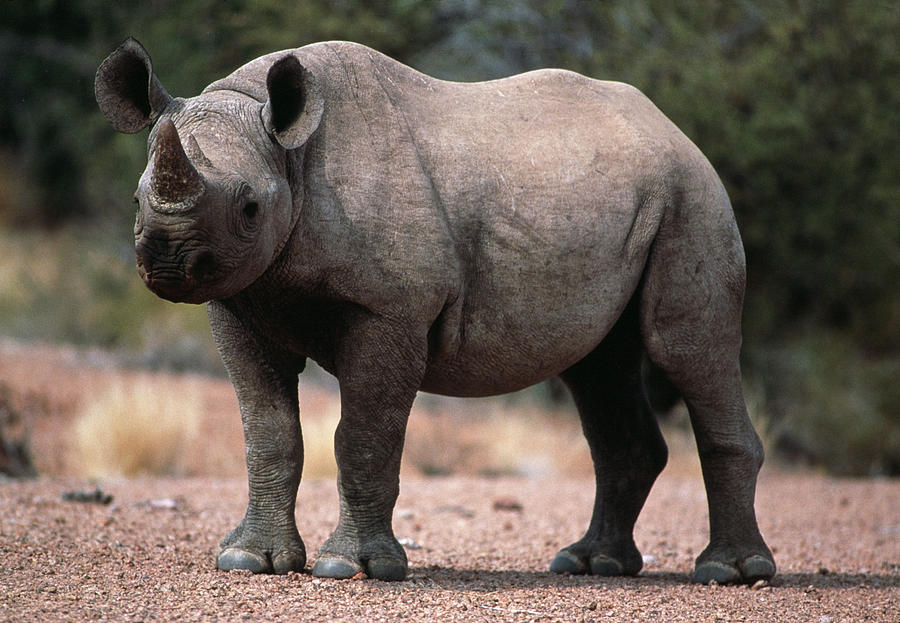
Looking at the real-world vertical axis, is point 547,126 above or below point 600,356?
above

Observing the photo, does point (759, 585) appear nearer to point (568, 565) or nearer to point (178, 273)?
point (568, 565)

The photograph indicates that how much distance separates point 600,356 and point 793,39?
10411 millimetres

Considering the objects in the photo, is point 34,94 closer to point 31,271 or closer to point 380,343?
point 31,271

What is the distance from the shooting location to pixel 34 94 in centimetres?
2400

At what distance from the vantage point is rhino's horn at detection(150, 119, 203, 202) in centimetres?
414

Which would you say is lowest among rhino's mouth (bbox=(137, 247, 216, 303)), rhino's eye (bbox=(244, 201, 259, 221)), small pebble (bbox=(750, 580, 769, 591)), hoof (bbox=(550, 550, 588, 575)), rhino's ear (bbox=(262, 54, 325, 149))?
hoof (bbox=(550, 550, 588, 575))

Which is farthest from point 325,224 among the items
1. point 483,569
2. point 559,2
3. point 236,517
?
point 559,2

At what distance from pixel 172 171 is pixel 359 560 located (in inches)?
73.1

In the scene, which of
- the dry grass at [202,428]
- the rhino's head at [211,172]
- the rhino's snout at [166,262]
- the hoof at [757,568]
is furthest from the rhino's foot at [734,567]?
the dry grass at [202,428]

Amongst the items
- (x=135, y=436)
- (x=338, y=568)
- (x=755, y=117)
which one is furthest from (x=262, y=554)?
(x=755, y=117)

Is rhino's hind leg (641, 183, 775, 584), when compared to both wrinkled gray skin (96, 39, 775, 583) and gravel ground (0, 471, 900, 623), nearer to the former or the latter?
wrinkled gray skin (96, 39, 775, 583)

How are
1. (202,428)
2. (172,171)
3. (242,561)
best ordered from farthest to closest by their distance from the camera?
(202,428)
(242,561)
(172,171)

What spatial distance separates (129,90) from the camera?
15.7 ft

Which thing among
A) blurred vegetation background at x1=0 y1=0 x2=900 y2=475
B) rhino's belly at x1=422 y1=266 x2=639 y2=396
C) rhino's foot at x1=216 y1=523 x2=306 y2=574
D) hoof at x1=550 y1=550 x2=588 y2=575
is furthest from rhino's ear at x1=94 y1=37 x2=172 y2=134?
blurred vegetation background at x1=0 y1=0 x2=900 y2=475
